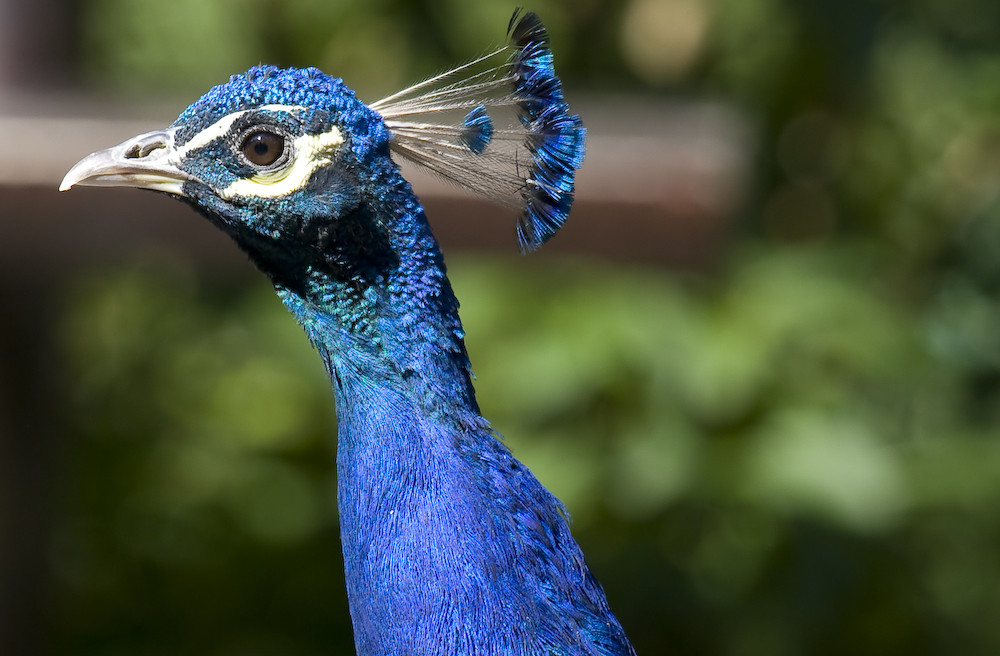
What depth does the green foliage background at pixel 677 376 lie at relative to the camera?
7.13 feet

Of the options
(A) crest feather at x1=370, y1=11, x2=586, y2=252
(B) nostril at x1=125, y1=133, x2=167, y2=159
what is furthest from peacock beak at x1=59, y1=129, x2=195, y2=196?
(A) crest feather at x1=370, y1=11, x2=586, y2=252

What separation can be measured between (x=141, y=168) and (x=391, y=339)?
0.90ft

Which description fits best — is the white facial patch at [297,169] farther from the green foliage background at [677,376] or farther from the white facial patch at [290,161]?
the green foliage background at [677,376]

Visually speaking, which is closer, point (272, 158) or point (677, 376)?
point (272, 158)

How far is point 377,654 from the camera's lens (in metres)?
1.02

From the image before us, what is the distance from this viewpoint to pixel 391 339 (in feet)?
3.53

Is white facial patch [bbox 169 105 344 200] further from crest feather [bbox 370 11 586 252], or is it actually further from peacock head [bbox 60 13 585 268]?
crest feather [bbox 370 11 586 252]

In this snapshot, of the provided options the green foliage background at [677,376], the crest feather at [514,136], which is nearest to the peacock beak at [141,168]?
the crest feather at [514,136]

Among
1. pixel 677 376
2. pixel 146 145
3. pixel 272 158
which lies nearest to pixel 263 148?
pixel 272 158

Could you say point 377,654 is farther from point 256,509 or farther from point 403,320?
point 256,509

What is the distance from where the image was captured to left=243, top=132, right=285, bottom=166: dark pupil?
1056 millimetres

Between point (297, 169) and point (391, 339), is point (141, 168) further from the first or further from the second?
point (391, 339)

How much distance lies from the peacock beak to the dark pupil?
0.20 feet

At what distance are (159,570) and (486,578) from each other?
1950mm
